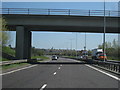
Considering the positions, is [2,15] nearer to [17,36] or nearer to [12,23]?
[12,23]

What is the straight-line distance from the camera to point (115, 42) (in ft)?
268

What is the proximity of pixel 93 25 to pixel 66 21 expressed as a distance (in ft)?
14.9

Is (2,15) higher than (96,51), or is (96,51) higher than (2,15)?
(2,15)

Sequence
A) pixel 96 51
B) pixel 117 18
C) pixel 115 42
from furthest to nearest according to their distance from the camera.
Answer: pixel 115 42
pixel 96 51
pixel 117 18

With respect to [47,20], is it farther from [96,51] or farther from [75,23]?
[96,51]

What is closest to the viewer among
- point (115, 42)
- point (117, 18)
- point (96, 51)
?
point (117, 18)

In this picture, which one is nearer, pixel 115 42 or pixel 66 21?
pixel 66 21

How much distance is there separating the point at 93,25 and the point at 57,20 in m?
6.05

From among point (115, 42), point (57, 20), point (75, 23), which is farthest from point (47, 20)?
point (115, 42)

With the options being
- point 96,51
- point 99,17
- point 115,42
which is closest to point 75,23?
point 99,17

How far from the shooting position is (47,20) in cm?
3503

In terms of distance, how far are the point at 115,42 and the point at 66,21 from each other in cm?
5123

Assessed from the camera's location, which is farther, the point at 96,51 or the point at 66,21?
the point at 96,51

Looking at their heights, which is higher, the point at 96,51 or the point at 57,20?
the point at 57,20
